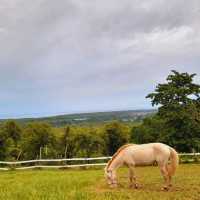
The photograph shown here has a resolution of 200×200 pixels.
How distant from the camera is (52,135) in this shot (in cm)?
4575

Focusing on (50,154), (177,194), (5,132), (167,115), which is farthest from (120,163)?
(5,132)

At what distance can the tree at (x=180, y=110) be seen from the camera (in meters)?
27.4

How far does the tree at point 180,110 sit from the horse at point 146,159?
1455 centimetres

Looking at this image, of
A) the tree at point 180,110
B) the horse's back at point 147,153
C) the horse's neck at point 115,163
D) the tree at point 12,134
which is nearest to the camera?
the horse's back at point 147,153

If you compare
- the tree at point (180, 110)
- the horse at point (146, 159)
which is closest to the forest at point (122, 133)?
the tree at point (180, 110)

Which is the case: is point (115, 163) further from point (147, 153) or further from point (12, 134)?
point (12, 134)

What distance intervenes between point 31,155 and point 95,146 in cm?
770

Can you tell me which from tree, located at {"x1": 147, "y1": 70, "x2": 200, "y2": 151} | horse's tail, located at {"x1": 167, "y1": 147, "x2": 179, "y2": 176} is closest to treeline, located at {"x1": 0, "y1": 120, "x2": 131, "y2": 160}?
tree, located at {"x1": 147, "y1": 70, "x2": 200, "y2": 151}

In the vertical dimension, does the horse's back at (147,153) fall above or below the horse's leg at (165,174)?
above

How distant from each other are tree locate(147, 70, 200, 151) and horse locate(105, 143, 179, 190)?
14.5 meters

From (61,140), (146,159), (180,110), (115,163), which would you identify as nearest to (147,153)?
(146,159)

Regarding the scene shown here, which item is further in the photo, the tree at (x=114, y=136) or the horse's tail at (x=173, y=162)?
the tree at (x=114, y=136)

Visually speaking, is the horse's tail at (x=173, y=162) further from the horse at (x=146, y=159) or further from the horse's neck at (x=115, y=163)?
the horse's neck at (x=115, y=163)

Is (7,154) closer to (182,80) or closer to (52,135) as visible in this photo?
(52,135)
